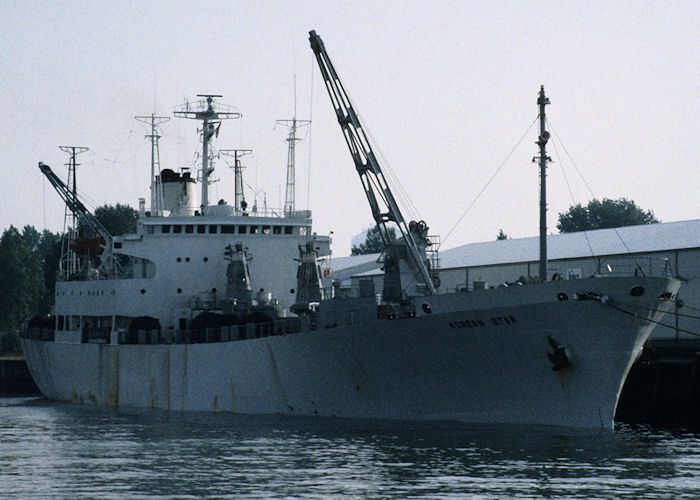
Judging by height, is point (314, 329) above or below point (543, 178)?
below

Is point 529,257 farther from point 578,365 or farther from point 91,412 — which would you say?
point 578,365

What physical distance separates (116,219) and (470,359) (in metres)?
86.6

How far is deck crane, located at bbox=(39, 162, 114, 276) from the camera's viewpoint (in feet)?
183

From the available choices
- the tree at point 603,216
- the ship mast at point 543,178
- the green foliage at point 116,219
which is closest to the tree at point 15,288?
the green foliage at point 116,219

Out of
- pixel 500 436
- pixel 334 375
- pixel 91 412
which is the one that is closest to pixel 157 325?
pixel 91 412

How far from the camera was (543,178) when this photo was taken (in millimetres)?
32531

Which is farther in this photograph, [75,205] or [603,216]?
[603,216]

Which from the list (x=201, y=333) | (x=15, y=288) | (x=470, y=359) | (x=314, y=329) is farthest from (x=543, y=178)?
(x=15, y=288)

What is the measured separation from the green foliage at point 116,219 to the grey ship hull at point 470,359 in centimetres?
7474

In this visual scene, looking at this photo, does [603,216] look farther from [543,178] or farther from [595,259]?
[543,178]

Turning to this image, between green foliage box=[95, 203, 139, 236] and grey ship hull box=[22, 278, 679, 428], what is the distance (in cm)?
7474

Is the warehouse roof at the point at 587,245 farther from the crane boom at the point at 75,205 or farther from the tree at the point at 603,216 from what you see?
the tree at the point at 603,216

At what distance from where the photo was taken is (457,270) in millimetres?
64312

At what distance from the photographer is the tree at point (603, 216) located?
404ft
